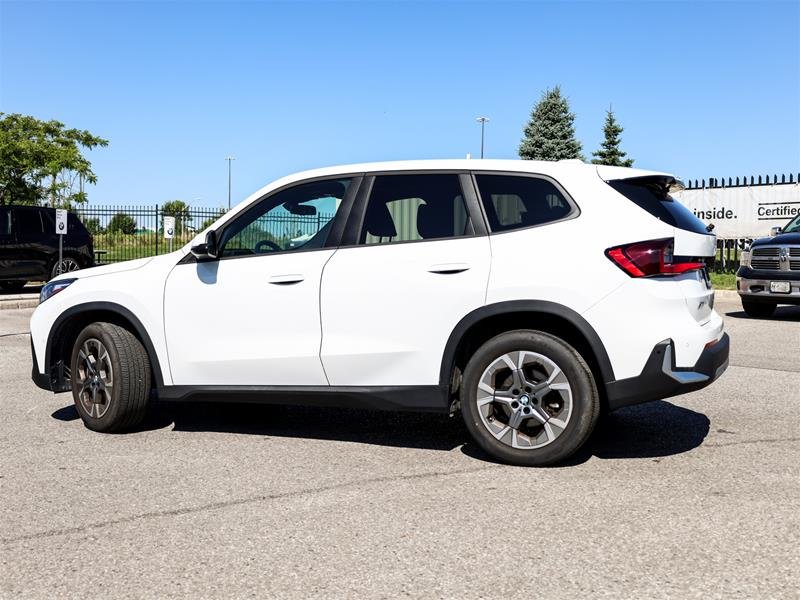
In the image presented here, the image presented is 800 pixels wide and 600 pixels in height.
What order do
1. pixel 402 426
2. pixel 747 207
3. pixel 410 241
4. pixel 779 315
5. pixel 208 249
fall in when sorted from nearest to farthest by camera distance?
pixel 410 241, pixel 208 249, pixel 402 426, pixel 779 315, pixel 747 207

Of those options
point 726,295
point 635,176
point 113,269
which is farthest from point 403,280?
point 726,295

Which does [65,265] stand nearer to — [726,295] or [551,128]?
[726,295]

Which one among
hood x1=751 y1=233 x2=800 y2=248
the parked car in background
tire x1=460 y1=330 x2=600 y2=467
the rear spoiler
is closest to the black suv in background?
the parked car in background

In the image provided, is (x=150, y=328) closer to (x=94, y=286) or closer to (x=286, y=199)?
(x=94, y=286)

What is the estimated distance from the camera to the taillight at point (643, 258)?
4.50 meters

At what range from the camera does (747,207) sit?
22984 millimetres

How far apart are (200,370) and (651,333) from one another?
109 inches

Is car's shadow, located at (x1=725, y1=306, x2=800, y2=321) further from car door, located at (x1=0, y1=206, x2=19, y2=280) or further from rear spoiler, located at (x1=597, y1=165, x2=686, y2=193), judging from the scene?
car door, located at (x1=0, y1=206, x2=19, y2=280)

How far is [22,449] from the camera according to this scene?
5.35 meters

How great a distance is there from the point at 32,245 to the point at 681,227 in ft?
55.9

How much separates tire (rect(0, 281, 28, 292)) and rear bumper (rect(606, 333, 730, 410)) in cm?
1832

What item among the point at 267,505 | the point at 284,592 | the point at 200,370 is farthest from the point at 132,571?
the point at 200,370

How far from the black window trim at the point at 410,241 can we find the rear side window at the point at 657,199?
30.2 inches

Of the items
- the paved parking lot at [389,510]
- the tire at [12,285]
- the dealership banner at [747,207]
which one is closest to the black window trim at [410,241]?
the paved parking lot at [389,510]
